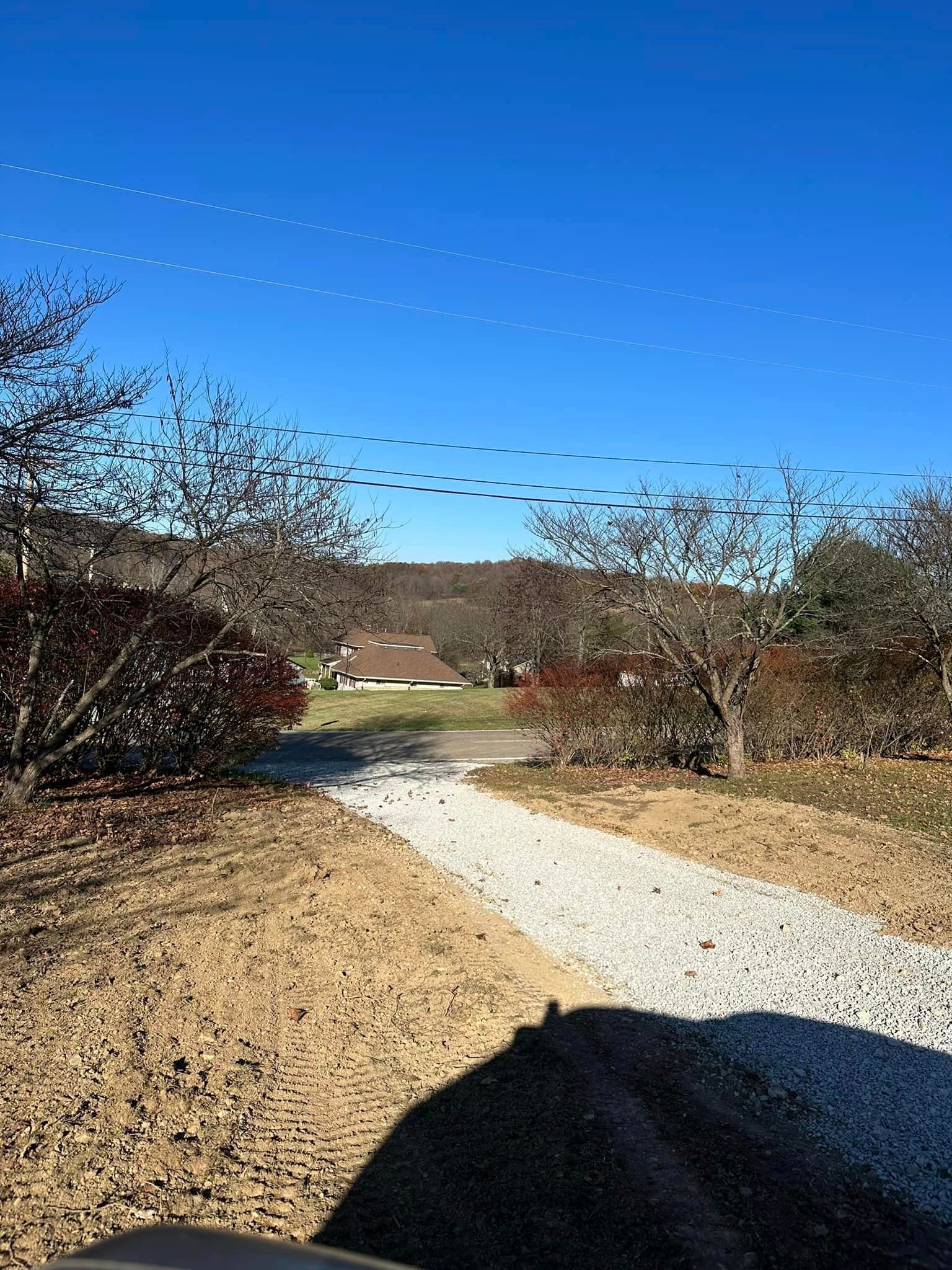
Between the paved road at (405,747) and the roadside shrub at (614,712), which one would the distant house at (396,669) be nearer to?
the paved road at (405,747)

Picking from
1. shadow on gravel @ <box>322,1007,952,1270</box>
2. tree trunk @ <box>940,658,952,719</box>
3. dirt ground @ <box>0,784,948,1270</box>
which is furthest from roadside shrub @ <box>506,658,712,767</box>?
shadow on gravel @ <box>322,1007,952,1270</box>

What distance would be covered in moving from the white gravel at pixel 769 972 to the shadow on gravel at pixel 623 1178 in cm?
7

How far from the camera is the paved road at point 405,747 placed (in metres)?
17.8

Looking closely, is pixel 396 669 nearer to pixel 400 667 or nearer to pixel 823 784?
pixel 400 667

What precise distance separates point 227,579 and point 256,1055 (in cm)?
696

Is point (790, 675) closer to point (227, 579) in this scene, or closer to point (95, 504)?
point (227, 579)

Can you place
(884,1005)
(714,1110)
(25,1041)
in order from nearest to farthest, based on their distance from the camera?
(714,1110)
(25,1041)
(884,1005)

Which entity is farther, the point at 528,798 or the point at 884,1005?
the point at 528,798

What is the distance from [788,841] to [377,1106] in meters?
6.24

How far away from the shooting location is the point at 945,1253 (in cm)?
262

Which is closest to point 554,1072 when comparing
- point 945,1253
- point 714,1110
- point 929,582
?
point 714,1110

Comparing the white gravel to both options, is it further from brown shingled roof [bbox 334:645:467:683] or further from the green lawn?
brown shingled roof [bbox 334:645:467:683]

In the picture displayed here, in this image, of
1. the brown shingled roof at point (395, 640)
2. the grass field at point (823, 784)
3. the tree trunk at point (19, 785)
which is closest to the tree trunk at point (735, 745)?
the grass field at point (823, 784)

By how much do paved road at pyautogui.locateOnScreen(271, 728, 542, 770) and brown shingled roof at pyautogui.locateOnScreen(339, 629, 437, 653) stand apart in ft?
88.0
